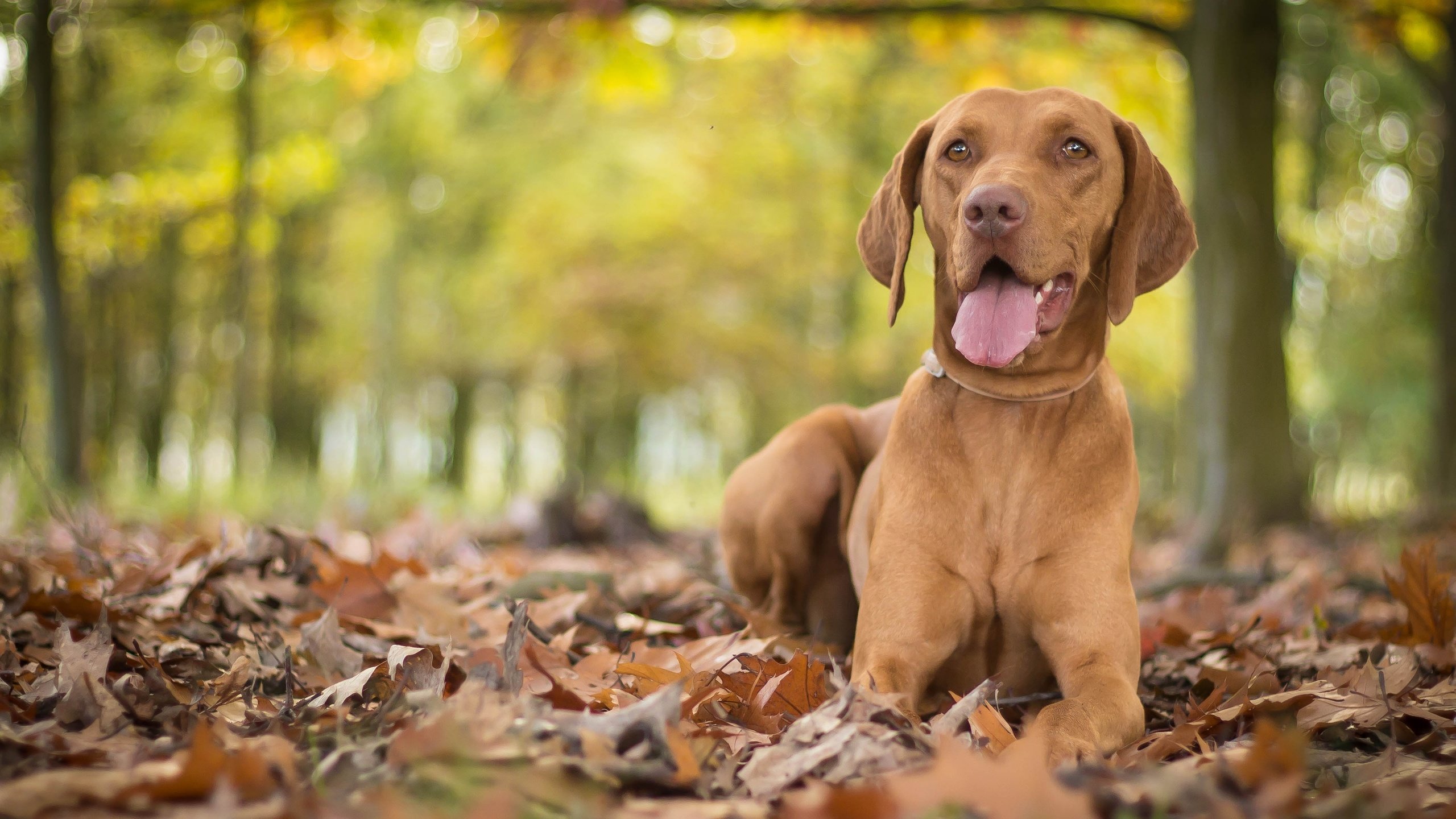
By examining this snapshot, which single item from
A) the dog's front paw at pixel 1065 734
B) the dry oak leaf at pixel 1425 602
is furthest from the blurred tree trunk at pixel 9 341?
the dry oak leaf at pixel 1425 602

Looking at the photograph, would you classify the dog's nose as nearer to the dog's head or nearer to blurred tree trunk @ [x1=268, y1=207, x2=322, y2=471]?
the dog's head

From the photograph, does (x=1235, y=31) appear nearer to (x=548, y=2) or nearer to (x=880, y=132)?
(x=548, y=2)

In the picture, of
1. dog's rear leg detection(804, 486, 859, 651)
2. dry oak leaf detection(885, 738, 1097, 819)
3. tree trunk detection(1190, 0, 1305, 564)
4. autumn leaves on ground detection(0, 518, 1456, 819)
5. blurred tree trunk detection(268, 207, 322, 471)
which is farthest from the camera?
blurred tree trunk detection(268, 207, 322, 471)

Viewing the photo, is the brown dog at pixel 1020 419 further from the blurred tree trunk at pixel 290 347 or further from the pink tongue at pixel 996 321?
the blurred tree trunk at pixel 290 347

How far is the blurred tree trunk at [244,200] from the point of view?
10.6 meters

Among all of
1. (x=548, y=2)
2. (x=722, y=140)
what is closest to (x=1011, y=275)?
(x=548, y=2)

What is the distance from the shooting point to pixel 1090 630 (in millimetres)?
2896

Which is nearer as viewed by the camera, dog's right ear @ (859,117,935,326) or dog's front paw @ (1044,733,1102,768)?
dog's front paw @ (1044,733,1102,768)

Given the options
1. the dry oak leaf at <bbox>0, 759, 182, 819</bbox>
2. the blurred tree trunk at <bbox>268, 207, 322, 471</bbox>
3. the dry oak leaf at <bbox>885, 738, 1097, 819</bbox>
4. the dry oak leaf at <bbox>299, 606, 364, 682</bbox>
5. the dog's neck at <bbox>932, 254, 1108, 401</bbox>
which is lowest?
the blurred tree trunk at <bbox>268, 207, 322, 471</bbox>

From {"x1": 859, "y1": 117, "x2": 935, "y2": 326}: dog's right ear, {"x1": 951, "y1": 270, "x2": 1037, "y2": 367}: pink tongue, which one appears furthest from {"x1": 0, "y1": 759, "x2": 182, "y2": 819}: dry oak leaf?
{"x1": 859, "y1": 117, "x2": 935, "y2": 326}: dog's right ear

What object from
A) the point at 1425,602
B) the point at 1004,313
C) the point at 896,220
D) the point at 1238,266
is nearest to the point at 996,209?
the point at 1004,313

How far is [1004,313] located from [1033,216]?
0.26 metres

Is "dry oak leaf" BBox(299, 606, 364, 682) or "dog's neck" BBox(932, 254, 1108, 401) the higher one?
"dog's neck" BBox(932, 254, 1108, 401)

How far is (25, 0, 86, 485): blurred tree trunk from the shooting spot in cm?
800
